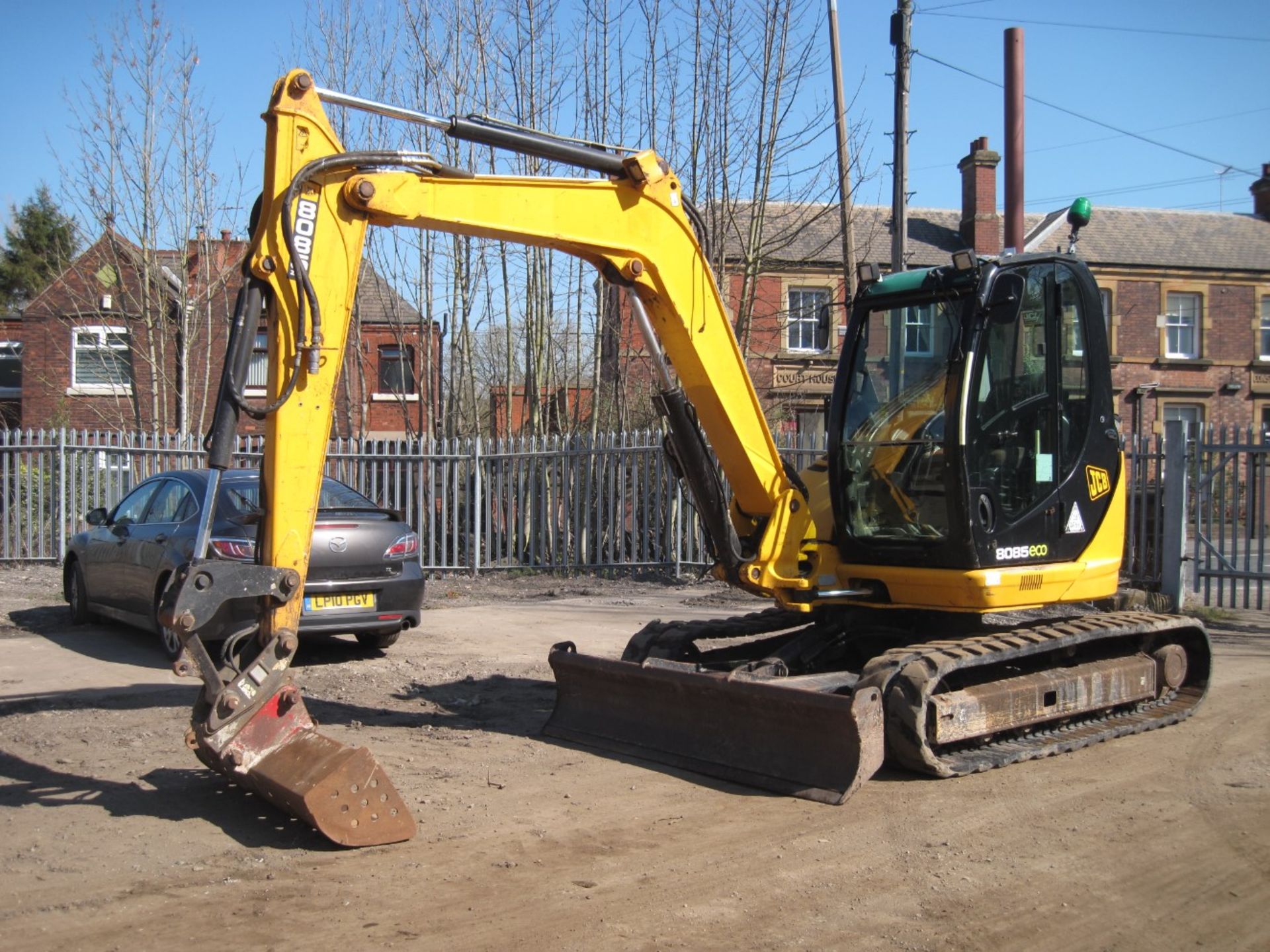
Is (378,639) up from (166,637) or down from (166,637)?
down

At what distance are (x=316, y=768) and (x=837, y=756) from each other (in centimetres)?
259

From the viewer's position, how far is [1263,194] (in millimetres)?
33844

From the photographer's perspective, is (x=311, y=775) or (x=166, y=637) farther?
(x=166, y=637)

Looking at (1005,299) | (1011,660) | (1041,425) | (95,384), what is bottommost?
(1011,660)

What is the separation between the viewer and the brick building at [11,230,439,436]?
63.7ft

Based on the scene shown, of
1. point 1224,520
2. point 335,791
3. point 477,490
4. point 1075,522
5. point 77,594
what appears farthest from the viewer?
point 477,490

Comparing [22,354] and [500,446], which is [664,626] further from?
[22,354]

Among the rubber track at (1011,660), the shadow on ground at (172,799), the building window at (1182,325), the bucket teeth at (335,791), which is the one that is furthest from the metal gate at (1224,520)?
the building window at (1182,325)

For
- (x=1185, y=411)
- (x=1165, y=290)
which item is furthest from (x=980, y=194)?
(x=1185, y=411)

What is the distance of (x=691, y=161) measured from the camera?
17.3 meters

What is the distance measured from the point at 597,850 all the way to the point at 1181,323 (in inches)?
1211

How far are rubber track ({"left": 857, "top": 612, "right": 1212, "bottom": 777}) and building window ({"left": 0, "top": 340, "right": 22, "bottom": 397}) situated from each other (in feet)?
93.2

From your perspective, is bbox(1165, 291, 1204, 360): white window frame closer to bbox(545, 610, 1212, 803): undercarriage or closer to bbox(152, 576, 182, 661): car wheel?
bbox(545, 610, 1212, 803): undercarriage

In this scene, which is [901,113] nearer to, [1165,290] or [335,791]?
[335,791]
